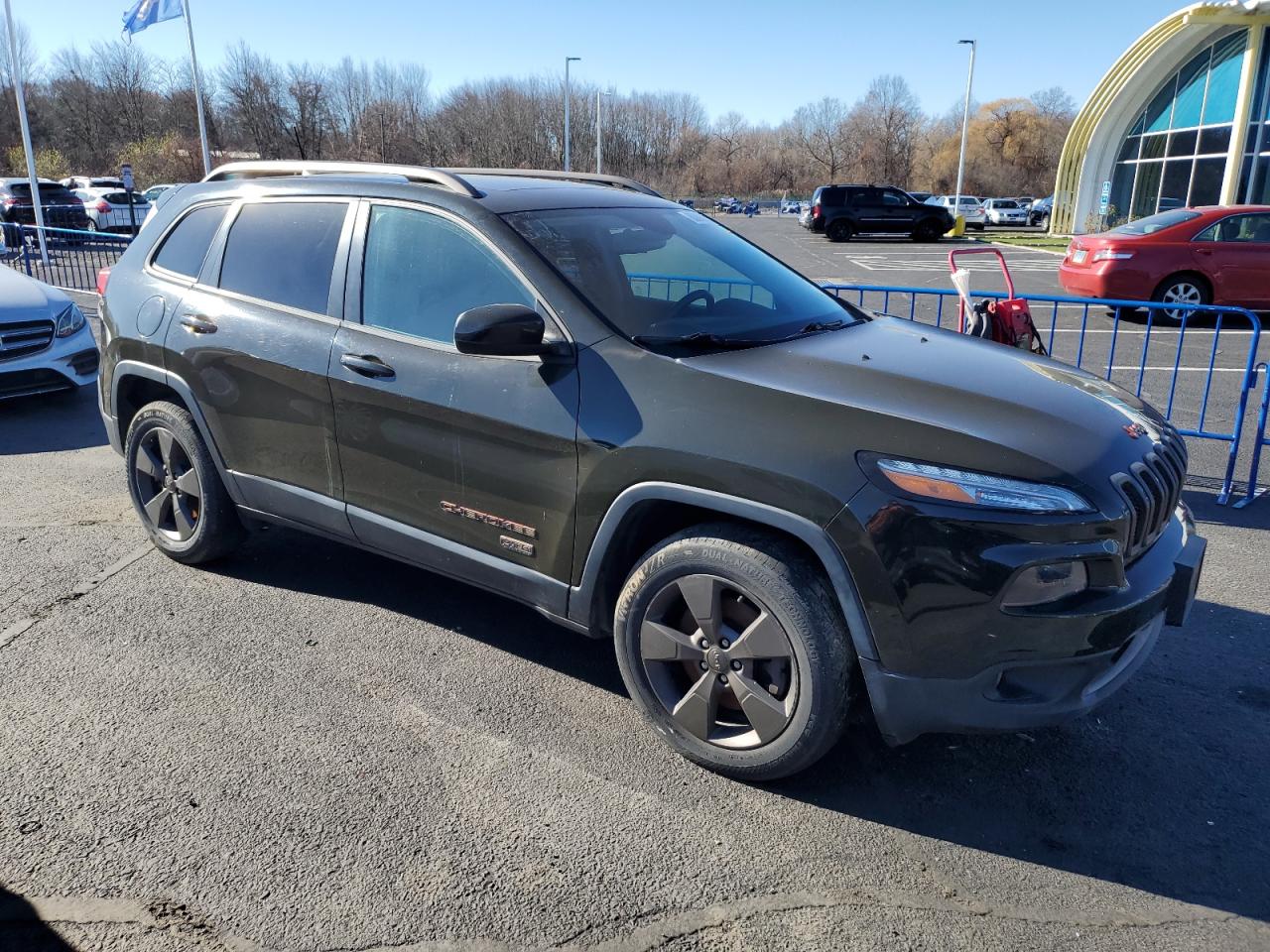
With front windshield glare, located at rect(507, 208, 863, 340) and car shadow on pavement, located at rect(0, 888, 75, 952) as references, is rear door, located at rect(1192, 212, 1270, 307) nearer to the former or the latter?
front windshield glare, located at rect(507, 208, 863, 340)

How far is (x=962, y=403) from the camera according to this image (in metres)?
2.81

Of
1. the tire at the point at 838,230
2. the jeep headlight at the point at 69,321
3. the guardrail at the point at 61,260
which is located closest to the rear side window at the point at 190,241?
the jeep headlight at the point at 69,321

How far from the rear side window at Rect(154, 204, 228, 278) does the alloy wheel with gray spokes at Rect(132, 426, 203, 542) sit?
0.76m

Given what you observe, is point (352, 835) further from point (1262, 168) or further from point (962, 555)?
point (1262, 168)

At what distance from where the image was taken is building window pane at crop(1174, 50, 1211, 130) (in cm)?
2938

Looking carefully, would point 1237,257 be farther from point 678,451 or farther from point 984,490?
point 678,451

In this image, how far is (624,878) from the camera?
254 cm

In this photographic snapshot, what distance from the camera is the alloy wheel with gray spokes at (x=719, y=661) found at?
2.80 meters

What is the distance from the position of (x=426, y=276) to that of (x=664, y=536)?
1.34 m

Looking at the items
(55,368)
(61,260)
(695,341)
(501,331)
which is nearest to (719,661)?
(695,341)

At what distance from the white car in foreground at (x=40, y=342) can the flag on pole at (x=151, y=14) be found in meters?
16.5

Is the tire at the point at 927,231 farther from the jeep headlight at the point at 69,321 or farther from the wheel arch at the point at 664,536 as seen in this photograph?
the wheel arch at the point at 664,536

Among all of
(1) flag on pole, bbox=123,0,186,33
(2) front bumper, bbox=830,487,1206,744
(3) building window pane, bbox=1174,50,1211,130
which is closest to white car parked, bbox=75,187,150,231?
(1) flag on pole, bbox=123,0,186,33

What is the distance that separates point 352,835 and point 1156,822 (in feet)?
7.72
